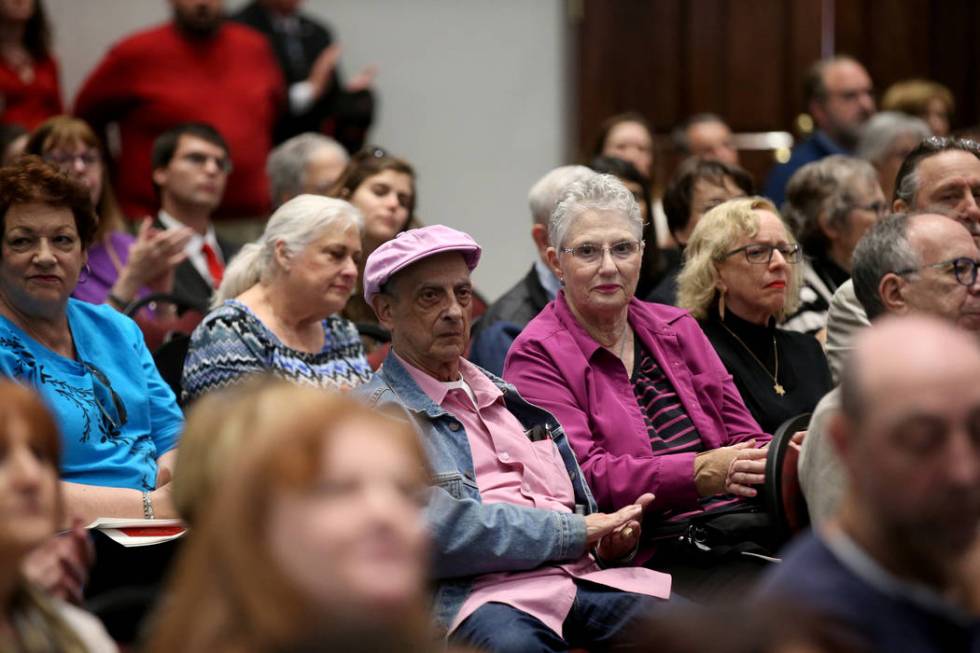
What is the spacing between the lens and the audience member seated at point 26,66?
5.57 metres

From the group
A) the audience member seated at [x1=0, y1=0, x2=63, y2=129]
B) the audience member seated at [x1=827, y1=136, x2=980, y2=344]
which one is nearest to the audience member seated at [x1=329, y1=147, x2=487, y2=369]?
the audience member seated at [x1=827, y1=136, x2=980, y2=344]

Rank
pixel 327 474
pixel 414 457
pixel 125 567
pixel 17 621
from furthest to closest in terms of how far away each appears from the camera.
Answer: pixel 125 567
pixel 17 621
pixel 414 457
pixel 327 474

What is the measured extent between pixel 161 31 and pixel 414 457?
15.4 feet

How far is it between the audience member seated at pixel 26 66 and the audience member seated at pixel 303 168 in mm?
1155

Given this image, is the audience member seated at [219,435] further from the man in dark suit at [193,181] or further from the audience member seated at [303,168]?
the audience member seated at [303,168]

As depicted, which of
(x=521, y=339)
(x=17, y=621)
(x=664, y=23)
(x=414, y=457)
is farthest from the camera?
(x=664, y=23)

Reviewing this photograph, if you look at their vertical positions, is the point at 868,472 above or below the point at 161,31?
below

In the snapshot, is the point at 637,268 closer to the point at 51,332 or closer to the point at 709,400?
the point at 709,400

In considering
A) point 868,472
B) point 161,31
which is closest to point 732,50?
point 161,31

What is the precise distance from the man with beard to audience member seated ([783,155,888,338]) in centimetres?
251

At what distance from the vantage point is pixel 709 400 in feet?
11.0

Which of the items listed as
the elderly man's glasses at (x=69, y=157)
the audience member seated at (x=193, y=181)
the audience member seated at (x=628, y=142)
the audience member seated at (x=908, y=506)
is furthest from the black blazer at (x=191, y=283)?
the audience member seated at (x=908, y=506)

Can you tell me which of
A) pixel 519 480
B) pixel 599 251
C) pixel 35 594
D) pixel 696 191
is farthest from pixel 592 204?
pixel 35 594

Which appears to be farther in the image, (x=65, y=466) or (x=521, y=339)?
(x=521, y=339)
